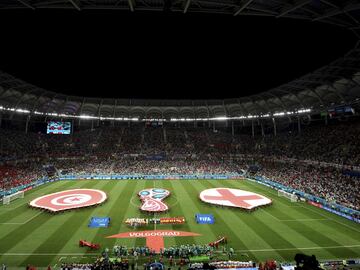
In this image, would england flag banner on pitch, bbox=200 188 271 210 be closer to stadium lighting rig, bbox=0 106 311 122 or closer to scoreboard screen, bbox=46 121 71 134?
stadium lighting rig, bbox=0 106 311 122

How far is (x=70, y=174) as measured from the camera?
55438mm

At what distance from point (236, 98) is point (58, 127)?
2211 inches

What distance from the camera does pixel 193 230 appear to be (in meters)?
25.1

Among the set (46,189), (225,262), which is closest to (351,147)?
(225,262)

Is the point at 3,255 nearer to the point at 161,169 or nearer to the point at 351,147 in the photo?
the point at 161,169

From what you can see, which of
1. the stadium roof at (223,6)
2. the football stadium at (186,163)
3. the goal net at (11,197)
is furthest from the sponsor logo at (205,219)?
the goal net at (11,197)

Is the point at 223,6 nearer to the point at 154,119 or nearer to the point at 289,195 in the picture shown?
the point at 289,195

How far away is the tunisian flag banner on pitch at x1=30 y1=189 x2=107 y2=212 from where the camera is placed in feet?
104

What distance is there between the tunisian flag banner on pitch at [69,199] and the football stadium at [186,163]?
0.94ft

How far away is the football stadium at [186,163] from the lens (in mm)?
19203

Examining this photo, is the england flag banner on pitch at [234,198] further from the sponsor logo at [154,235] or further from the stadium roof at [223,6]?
the stadium roof at [223,6]

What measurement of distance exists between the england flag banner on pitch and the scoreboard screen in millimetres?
50944

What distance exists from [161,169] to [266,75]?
34.0m

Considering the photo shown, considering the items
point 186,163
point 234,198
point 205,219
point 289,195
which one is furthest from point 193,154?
point 205,219
